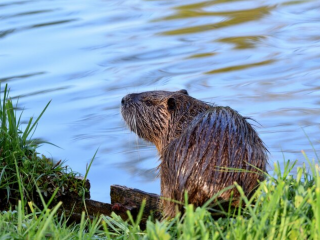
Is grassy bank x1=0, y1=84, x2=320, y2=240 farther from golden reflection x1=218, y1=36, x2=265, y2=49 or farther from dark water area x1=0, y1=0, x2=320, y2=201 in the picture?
golden reflection x1=218, y1=36, x2=265, y2=49

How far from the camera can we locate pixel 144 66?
27.8 ft

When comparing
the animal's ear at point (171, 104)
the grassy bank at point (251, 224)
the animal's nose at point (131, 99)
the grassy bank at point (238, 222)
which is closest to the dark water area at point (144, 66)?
the animal's nose at point (131, 99)

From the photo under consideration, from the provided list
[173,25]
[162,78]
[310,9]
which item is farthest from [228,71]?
[310,9]

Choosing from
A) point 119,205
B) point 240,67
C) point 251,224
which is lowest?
point 119,205

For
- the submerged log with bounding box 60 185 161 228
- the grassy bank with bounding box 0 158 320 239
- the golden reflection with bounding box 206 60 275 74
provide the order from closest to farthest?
the grassy bank with bounding box 0 158 320 239, the submerged log with bounding box 60 185 161 228, the golden reflection with bounding box 206 60 275 74

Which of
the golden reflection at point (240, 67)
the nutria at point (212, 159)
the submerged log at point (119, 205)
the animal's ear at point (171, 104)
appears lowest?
the submerged log at point (119, 205)

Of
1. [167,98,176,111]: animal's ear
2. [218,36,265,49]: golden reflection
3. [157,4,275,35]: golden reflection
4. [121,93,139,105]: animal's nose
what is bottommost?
[167,98,176,111]: animal's ear

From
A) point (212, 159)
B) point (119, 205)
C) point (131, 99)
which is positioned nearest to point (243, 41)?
point (131, 99)

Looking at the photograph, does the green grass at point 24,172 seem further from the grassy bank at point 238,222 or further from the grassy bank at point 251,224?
the grassy bank at point 251,224

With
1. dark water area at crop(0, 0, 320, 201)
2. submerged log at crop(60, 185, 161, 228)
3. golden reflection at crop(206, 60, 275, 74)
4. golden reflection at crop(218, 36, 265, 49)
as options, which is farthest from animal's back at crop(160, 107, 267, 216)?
golden reflection at crop(218, 36, 265, 49)

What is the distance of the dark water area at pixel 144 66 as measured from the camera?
21.2ft

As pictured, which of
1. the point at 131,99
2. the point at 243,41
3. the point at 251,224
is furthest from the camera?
the point at 243,41

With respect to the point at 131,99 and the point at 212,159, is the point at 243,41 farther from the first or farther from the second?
the point at 212,159

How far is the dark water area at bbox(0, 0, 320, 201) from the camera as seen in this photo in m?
6.45
